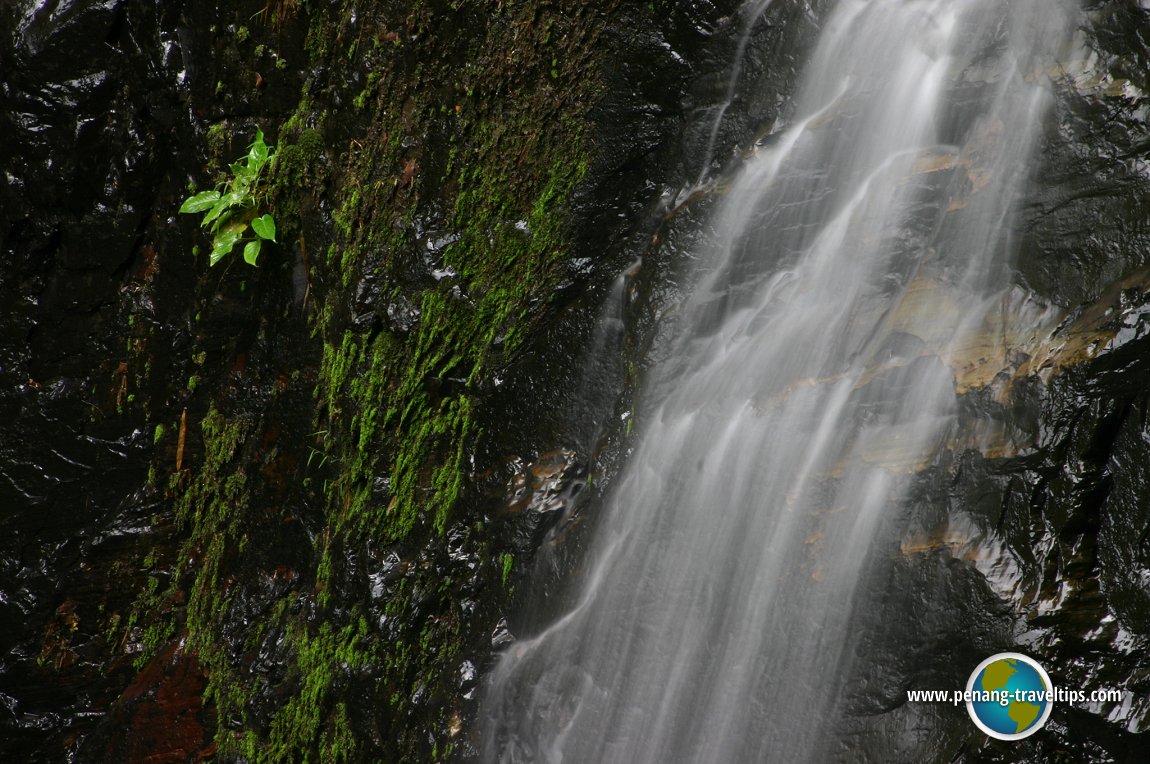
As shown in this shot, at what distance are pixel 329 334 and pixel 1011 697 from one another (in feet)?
11.9

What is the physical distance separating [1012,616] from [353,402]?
3.24 metres

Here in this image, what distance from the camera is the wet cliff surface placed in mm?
4148

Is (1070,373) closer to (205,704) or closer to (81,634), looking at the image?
(205,704)

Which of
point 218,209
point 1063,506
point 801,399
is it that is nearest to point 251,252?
point 218,209

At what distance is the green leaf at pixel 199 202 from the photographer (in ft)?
14.0

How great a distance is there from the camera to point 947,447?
11.3 ft

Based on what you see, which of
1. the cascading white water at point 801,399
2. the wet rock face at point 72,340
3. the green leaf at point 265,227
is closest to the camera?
the cascading white water at point 801,399

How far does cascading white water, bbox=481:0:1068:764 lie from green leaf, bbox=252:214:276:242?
216cm

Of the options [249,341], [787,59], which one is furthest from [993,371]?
[249,341]

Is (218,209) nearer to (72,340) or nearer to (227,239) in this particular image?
(227,239)

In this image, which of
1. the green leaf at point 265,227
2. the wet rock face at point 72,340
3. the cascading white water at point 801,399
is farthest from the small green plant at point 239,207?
the cascading white water at point 801,399

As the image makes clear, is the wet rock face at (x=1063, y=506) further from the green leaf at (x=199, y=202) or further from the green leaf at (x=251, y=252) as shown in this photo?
the green leaf at (x=199, y=202)

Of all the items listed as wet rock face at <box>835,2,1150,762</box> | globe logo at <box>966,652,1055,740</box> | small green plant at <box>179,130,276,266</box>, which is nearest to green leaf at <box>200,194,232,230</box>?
small green plant at <box>179,130,276,266</box>

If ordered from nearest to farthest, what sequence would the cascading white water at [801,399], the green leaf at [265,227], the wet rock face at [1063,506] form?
the wet rock face at [1063,506]
the cascading white water at [801,399]
the green leaf at [265,227]
